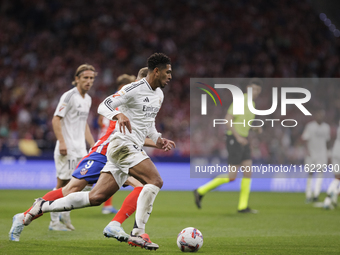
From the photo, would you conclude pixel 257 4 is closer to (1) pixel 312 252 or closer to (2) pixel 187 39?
(2) pixel 187 39

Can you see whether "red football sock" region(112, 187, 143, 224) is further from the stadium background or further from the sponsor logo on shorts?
the stadium background

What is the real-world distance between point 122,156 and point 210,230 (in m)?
2.63

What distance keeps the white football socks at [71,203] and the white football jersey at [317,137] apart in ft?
28.0

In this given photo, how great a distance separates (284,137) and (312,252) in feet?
38.7

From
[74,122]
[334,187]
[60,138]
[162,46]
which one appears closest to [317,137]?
[334,187]

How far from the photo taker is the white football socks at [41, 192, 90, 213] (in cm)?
509

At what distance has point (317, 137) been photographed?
12422 millimetres

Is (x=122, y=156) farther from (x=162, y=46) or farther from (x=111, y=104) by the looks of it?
(x=162, y=46)

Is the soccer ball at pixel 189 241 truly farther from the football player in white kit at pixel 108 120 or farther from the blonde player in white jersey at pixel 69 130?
the football player in white kit at pixel 108 120

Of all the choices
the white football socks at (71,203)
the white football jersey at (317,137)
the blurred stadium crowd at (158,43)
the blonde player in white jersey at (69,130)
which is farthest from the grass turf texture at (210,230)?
the blurred stadium crowd at (158,43)

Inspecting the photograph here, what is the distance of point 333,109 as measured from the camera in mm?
17609

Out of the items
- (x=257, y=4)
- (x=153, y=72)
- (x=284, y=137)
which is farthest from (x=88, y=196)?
(x=257, y=4)

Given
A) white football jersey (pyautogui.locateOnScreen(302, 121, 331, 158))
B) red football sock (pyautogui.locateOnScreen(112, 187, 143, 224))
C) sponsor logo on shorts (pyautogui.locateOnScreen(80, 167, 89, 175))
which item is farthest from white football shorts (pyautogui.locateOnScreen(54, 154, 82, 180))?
white football jersey (pyautogui.locateOnScreen(302, 121, 331, 158))

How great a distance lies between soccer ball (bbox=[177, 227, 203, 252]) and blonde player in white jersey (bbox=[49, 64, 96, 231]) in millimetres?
2335
